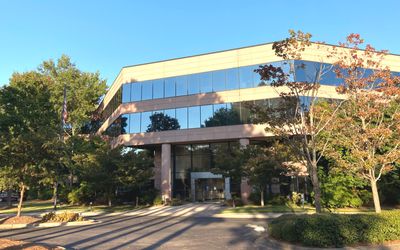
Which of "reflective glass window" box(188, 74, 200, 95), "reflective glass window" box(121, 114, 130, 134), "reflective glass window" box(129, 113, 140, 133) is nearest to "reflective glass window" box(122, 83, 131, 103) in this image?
"reflective glass window" box(121, 114, 130, 134)

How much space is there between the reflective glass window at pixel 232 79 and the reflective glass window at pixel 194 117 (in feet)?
13.4

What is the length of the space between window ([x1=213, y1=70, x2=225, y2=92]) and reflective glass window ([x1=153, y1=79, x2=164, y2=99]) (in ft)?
20.5

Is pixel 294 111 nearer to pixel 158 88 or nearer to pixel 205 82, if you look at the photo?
pixel 205 82

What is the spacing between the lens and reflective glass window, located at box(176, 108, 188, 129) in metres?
37.4

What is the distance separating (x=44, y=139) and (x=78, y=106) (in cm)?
3189

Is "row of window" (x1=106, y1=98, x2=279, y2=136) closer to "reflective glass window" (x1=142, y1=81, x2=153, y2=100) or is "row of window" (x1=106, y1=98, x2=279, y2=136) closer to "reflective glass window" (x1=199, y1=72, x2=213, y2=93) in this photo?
"reflective glass window" (x1=199, y1=72, x2=213, y2=93)

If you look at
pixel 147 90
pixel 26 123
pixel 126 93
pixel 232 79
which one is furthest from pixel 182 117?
pixel 26 123

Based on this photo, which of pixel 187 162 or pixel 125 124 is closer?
pixel 187 162

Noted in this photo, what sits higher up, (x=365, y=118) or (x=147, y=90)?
(x=147, y=90)

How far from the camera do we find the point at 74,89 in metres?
51.2

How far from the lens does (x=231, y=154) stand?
31219 mm

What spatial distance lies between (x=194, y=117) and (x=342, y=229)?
2748cm

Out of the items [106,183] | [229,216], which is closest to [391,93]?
[229,216]

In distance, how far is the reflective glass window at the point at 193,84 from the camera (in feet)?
124
